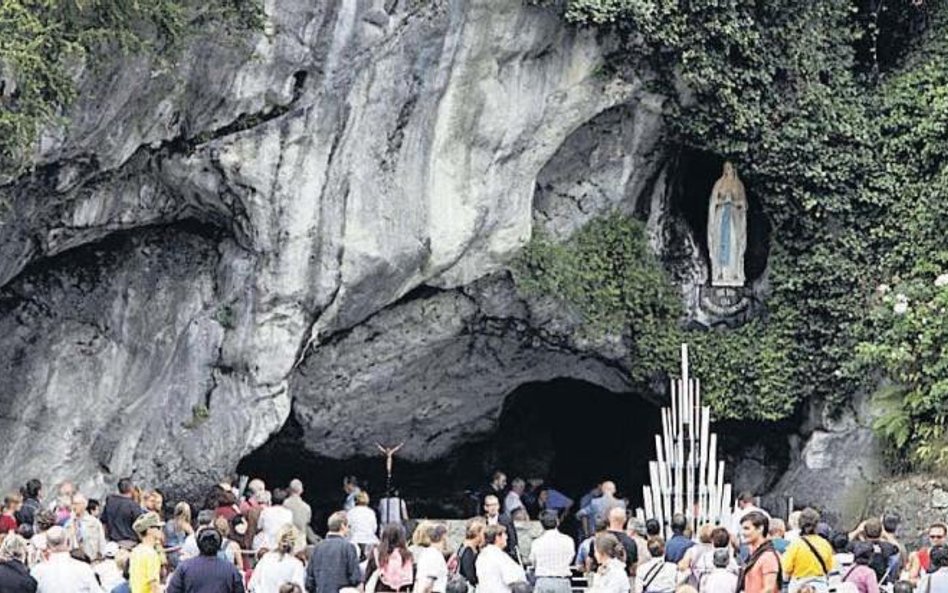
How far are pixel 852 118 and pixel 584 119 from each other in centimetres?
302

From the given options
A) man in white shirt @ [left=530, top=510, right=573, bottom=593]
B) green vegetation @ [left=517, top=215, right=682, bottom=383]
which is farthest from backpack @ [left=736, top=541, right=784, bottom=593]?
green vegetation @ [left=517, top=215, right=682, bottom=383]

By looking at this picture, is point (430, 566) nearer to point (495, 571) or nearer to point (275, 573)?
point (495, 571)

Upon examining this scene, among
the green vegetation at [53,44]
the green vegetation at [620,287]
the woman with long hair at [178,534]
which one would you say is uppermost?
the green vegetation at [53,44]

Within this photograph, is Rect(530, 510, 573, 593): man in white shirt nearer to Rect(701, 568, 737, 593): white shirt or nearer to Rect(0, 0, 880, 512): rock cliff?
Rect(701, 568, 737, 593): white shirt

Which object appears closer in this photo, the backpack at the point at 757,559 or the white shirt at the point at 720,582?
the backpack at the point at 757,559

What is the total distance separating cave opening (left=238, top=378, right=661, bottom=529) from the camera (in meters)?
24.9

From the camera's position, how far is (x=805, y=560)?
14688 millimetres

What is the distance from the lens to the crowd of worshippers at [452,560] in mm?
13516

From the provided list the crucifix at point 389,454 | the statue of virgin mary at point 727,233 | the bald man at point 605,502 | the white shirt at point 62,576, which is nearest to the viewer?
the white shirt at point 62,576

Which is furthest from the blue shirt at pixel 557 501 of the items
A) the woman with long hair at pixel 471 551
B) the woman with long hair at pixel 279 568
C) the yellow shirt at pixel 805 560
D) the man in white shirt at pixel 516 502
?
the woman with long hair at pixel 279 568

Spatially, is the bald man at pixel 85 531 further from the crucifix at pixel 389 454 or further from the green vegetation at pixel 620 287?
the crucifix at pixel 389 454

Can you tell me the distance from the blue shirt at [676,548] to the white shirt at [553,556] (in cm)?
94

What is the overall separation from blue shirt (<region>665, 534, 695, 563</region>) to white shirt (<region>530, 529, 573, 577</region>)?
→ 935mm

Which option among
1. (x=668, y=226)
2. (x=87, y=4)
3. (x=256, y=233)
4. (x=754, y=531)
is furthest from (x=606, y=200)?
(x=754, y=531)
